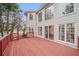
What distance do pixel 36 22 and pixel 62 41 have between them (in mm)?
6028

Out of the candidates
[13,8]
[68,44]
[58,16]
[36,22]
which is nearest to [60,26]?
[58,16]

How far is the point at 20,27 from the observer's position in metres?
7.74

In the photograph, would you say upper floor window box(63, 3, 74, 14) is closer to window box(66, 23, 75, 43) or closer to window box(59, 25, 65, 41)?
window box(66, 23, 75, 43)

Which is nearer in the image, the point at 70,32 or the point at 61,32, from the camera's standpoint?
the point at 70,32

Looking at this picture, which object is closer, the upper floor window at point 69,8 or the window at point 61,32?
the upper floor window at point 69,8

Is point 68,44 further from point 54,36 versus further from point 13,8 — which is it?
point 13,8

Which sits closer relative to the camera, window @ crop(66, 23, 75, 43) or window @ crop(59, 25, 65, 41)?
window @ crop(66, 23, 75, 43)

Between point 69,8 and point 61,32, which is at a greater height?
point 69,8

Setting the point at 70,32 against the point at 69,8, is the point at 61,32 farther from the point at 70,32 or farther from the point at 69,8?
the point at 69,8

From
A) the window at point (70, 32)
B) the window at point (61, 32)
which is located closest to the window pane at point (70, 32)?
the window at point (70, 32)

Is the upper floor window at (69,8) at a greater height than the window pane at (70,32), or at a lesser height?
greater

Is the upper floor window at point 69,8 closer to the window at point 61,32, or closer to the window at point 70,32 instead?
the window at point 70,32

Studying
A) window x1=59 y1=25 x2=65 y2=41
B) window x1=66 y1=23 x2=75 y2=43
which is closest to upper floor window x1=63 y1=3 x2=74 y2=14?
window x1=66 y1=23 x2=75 y2=43

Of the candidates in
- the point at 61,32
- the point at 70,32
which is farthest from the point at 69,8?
the point at 61,32
